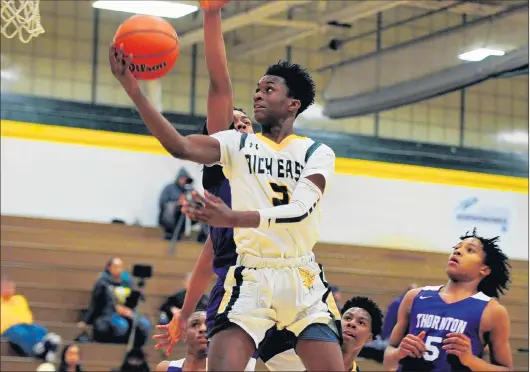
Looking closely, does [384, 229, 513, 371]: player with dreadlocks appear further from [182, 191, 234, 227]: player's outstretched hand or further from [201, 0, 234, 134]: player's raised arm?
[182, 191, 234, 227]: player's outstretched hand

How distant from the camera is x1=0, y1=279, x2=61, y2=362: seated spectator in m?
13.3

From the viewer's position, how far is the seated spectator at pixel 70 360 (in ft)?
41.5

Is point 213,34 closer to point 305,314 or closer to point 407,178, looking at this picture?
point 305,314

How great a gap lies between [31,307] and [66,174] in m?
3.66

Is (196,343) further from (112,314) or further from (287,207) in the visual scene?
(112,314)

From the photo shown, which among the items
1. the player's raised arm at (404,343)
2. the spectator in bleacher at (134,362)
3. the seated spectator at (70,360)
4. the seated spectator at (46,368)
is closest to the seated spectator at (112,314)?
the spectator in bleacher at (134,362)

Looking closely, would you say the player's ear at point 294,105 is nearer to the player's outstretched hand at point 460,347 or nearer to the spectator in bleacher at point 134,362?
the player's outstretched hand at point 460,347

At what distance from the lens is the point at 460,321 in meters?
6.16

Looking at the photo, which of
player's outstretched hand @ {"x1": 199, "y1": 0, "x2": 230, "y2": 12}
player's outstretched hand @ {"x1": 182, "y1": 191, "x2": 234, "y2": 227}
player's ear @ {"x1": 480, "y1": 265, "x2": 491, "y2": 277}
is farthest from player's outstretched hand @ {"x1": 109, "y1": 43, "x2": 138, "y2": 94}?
player's ear @ {"x1": 480, "y1": 265, "x2": 491, "y2": 277}

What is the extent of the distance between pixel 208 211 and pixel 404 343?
2215mm

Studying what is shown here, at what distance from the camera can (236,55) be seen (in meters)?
19.9

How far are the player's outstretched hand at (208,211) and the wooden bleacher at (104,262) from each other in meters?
9.90

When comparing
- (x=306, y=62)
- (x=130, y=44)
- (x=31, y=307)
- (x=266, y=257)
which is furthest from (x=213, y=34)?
(x=306, y=62)

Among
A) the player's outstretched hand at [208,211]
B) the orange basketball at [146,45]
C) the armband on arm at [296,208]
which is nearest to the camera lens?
the player's outstretched hand at [208,211]
